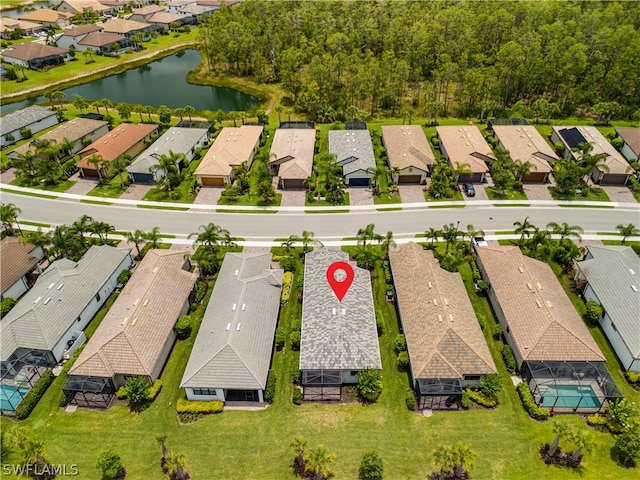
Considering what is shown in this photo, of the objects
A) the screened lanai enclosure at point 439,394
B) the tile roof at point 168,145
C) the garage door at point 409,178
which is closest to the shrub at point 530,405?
the screened lanai enclosure at point 439,394

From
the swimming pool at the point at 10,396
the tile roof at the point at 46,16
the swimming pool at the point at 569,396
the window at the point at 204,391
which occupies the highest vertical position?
the tile roof at the point at 46,16

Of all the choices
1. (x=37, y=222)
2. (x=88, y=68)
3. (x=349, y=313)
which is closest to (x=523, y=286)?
(x=349, y=313)

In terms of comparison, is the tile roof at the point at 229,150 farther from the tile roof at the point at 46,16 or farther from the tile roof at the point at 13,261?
the tile roof at the point at 46,16

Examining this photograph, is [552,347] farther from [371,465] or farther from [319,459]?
[319,459]

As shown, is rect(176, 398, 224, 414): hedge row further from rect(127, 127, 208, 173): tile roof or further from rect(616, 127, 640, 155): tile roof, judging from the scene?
rect(616, 127, 640, 155): tile roof

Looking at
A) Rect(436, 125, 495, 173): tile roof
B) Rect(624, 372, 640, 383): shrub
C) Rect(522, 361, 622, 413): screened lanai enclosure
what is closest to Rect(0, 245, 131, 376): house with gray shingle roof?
Rect(522, 361, 622, 413): screened lanai enclosure

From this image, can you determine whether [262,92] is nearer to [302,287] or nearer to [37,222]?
[37,222]
